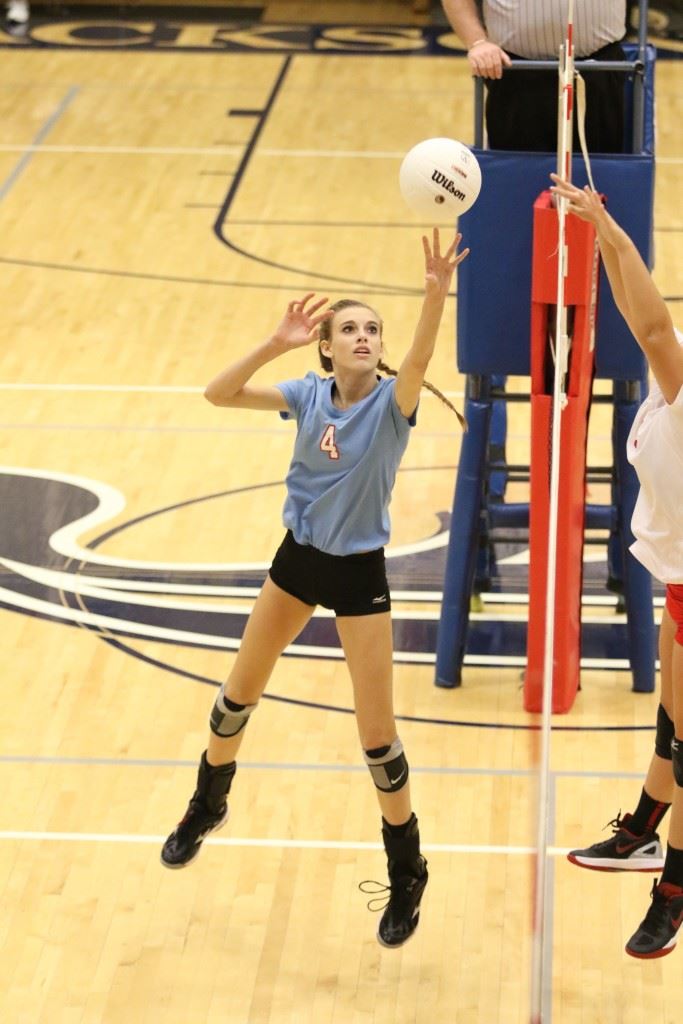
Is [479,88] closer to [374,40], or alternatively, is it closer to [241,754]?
[241,754]

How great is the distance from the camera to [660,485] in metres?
4.30

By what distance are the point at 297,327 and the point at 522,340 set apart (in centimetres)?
186

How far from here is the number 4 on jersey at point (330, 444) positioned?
16.1ft

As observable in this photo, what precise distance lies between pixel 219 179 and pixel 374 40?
5.03 metres

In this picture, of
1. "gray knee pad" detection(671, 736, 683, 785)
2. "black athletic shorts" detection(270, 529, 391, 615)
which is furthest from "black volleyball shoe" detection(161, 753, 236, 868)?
"gray knee pad" detection(671, 736, 683, 785)

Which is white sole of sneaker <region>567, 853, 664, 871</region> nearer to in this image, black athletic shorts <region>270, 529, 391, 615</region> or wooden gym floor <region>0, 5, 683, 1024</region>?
wooden gym floor <region>0, 5, 683, 1024</region>

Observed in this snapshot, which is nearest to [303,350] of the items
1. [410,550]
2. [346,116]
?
[410,550]

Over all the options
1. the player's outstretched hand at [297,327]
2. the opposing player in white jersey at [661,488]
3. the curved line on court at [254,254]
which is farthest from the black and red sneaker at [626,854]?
the curved line on court at [254,254]

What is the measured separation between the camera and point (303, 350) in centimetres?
1045

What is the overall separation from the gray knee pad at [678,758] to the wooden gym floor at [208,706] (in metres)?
0.80

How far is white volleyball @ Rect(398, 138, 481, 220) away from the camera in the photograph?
5113mm

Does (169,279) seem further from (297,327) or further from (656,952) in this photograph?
(656,952)

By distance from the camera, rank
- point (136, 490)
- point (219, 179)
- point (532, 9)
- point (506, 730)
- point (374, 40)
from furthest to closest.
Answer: point (374, 40), point (219, 179), point (136, 490), point (506, 730), point (532, 9)

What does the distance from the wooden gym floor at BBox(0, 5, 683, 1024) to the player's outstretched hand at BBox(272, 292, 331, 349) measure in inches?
71.8
